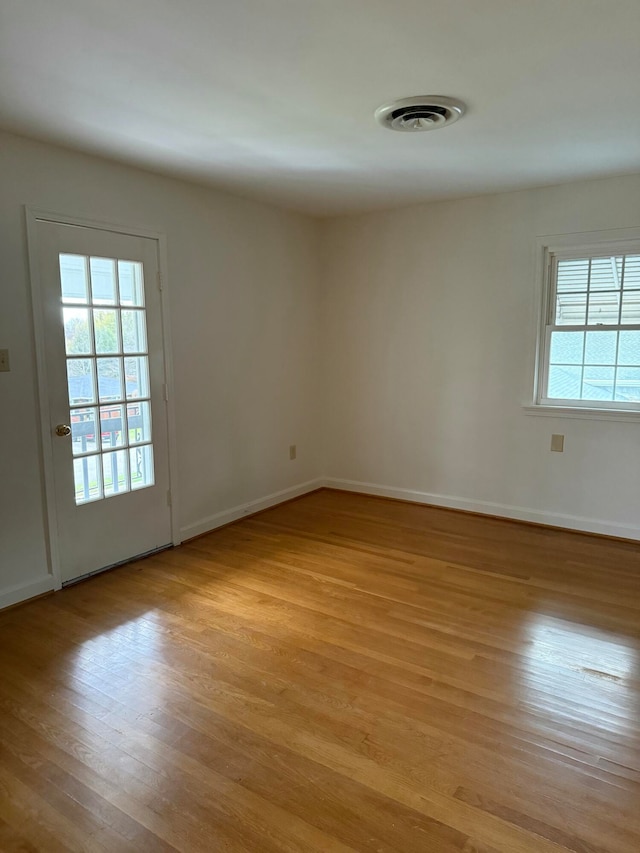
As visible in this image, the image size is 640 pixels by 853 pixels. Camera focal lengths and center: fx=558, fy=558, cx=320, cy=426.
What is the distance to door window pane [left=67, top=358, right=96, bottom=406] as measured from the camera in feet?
10.2

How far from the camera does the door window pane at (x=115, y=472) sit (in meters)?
3.34

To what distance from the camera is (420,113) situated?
250cm

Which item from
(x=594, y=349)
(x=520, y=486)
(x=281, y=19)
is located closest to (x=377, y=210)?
(x=594, y=349)

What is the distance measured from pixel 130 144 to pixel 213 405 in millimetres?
1739

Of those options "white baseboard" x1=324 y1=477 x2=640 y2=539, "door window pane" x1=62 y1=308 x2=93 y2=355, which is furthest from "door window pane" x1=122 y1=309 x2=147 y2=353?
"white baseboard" x1=324 y1=477 x2=640 y2=539

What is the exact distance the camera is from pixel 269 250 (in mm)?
4422

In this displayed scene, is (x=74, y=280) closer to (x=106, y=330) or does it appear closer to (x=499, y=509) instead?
(x=106, y=330)

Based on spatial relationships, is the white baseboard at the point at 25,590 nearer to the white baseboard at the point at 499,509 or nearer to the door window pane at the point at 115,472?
the door window pane at the point at 115,472

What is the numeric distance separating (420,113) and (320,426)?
3125mm

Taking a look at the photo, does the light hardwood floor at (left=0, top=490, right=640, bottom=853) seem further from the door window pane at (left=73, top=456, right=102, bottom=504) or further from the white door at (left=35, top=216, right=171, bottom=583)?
the door window pane at (left=73, top=456, right=102, bottom=504)

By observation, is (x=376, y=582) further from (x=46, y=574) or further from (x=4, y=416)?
(x=4, y=416)

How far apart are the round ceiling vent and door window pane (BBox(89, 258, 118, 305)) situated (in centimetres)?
171

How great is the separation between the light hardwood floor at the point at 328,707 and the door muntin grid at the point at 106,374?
634 millimetres

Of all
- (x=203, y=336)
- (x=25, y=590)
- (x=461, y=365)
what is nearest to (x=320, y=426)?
(x=461, y=365)
